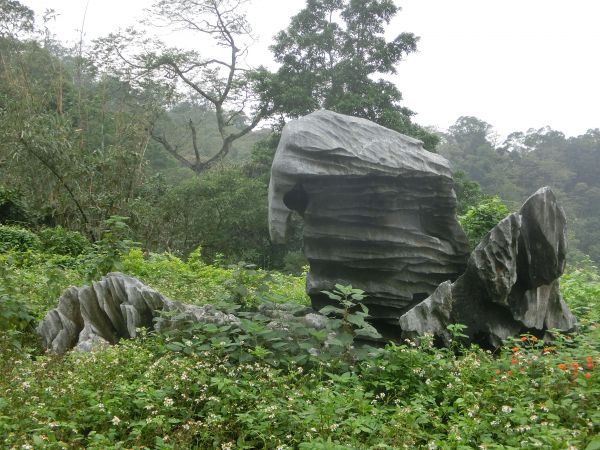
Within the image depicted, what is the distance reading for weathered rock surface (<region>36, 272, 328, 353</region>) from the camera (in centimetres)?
516

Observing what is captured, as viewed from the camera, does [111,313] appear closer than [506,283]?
No

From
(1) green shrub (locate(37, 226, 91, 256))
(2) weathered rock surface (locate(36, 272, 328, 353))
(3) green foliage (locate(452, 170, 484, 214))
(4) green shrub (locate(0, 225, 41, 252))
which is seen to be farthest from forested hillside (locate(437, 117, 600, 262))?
(2) weathered rock surface (locate(36, 272, 328, 353))

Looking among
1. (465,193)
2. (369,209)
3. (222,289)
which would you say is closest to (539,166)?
(465,193)

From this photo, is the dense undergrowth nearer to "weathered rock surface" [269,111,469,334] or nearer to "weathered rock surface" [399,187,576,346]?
"weathered rock surface" [399,187,576,346]

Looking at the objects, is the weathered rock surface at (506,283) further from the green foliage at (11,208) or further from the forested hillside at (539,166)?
the forested hillside at (539,166)

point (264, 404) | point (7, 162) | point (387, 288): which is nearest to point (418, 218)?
point (387, 288)

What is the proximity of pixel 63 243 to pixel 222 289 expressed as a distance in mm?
6439

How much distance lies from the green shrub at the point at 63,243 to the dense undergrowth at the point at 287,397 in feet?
25.3

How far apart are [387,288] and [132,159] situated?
11702mm

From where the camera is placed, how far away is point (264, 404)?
3564 millimetres

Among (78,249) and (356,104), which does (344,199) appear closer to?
(78,249)

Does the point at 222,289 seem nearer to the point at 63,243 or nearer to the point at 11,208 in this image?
the point at 63,243

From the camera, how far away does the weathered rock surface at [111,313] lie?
5.16 meters

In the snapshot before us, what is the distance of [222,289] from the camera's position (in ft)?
24.4
